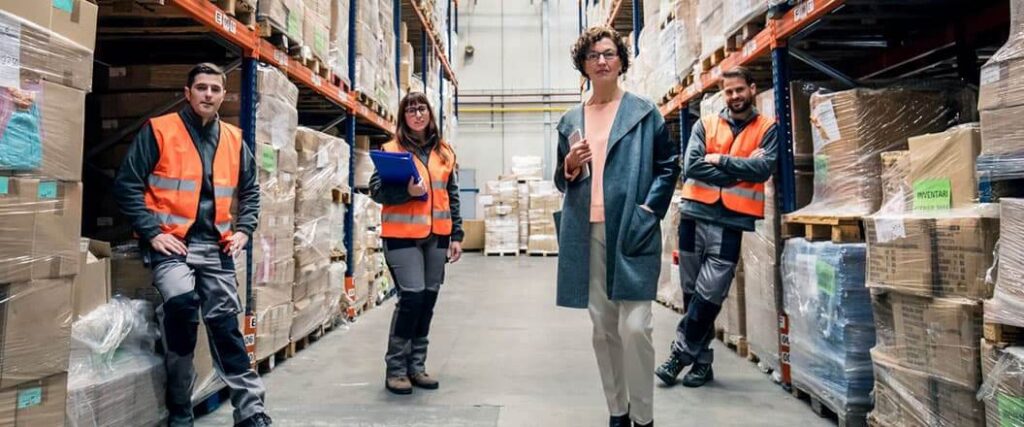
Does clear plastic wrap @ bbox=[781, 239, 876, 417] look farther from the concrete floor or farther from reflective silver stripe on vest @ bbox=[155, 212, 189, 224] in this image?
reflective silver stripe on vest @ bbox=[155, 212, 189, 224]

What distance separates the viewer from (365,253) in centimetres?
671

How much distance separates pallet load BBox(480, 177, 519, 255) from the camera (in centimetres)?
1357

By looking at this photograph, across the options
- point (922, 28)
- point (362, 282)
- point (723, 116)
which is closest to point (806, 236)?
point (723, 116)

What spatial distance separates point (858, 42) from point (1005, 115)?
2806 millimetres

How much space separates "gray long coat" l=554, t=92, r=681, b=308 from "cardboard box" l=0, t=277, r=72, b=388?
184 centimetres

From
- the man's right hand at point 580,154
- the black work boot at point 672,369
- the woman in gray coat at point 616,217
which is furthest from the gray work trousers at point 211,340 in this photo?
the black work boot at point 672,369

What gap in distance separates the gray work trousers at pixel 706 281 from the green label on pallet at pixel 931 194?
112 cm

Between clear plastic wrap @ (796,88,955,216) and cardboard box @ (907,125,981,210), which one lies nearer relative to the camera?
cardboard box @ (907,125,981,210)

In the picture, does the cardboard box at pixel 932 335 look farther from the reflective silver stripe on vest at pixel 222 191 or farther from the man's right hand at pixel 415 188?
the reflective silver stripe on vest at pixel 222 191

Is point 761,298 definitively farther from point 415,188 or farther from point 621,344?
point 415,188

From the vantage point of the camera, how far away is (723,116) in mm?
3736

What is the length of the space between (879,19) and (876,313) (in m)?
2.18

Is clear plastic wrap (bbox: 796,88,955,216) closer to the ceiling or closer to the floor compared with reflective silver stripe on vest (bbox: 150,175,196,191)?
closer to the ceiling

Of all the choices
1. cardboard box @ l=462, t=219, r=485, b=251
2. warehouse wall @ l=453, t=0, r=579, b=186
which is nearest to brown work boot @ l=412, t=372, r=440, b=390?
cardboard box @ l=462, t=219, r=485, b=251
